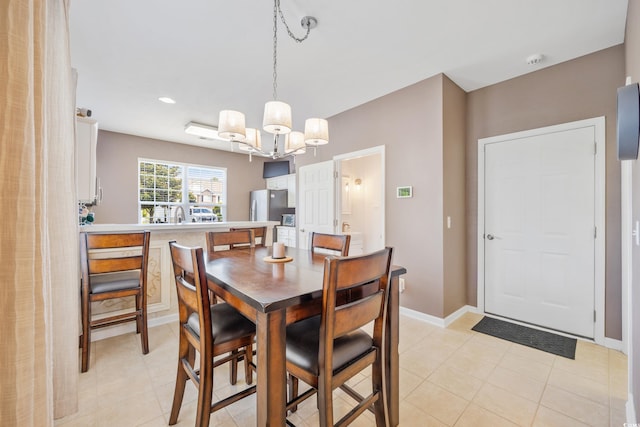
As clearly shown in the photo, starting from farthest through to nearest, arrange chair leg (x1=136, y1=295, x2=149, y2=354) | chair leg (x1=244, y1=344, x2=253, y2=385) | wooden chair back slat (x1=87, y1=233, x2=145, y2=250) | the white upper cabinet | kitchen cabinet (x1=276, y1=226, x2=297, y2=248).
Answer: the white upper cabinet
kitchen cabinet (x1=276, y1=226, x2=297, y2=248)
chair leg (x1=136, y1=295, x2=149, y2=354)
wooden chair back slat (x1=87, y1=233, x2=145, y2=250)
chair leg (x1=244, y1=344, x2=253, y2=385)

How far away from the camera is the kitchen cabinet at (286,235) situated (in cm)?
566

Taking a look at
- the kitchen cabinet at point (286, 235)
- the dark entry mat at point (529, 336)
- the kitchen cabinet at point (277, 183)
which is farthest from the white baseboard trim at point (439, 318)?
the kitchen cabinet at point (277, 183)

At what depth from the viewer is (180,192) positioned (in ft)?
19.2

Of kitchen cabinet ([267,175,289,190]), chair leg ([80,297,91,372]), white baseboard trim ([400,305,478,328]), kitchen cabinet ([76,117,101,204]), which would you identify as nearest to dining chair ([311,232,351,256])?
white baseboard trim ([400,305,478,328])

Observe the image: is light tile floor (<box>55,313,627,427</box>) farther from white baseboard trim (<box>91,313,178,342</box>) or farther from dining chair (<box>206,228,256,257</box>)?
dining chair (<box>206,228,256,257</box>)

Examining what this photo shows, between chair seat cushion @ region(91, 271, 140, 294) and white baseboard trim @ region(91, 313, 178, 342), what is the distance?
64 centimetres

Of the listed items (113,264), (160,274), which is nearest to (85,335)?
(113,264)

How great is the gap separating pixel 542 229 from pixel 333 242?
231 centimetres

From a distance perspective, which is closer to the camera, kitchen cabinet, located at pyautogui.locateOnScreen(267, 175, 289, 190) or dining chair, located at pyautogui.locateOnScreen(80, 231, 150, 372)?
dining chair, located at pyautogui.locateOnScreen(80, 231, 150, 372)

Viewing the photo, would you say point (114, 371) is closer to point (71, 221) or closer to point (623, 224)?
point (71, 221)

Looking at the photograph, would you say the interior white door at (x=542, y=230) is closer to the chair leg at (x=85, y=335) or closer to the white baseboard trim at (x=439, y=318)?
the white baseboard trim at (x=439, y=318)

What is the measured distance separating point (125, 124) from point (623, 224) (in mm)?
6627

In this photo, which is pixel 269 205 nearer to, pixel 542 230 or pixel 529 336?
→ pixel 542 230

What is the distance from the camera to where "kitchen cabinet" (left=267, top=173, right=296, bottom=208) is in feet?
20.6
